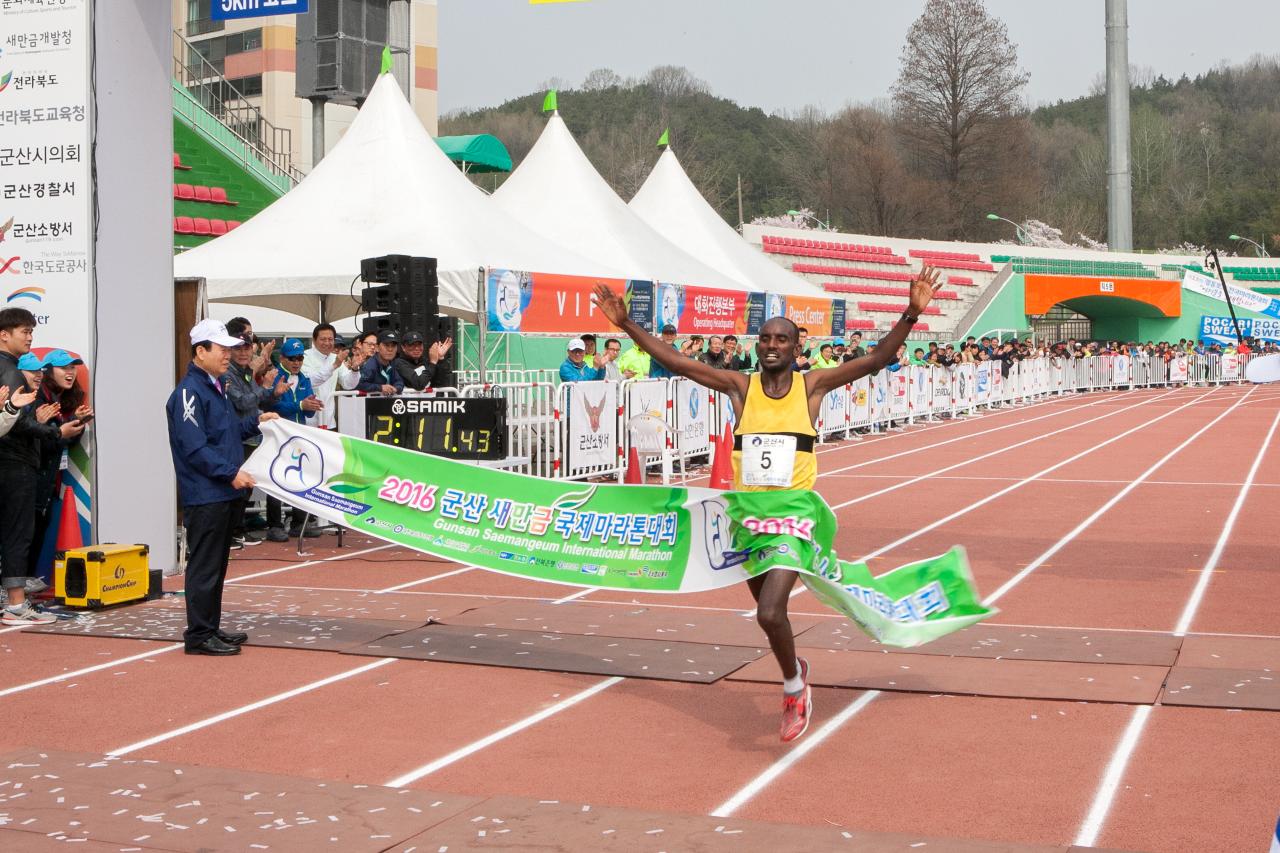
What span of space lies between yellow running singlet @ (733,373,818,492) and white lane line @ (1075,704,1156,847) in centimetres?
192

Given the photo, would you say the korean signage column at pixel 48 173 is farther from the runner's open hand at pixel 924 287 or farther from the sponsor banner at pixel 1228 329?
the sponsor banner at pixel 1228 329

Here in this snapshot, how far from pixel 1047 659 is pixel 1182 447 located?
744 inches

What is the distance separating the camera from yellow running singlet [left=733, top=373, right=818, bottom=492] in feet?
22.9

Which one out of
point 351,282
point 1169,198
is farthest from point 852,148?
point 351,282

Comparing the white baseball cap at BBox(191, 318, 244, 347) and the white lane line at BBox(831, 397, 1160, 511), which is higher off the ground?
the white baseball cap at BBox(191, 318, 244, 347)

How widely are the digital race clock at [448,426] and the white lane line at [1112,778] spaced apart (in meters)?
7.39

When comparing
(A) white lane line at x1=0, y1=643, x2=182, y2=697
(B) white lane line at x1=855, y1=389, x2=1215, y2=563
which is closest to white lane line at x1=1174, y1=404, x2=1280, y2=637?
(B) white lane line at x1=855, y1=389, x2=1215, y2=563

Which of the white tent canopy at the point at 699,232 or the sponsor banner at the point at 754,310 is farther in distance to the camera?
the white tent canopy at the point at 699,232

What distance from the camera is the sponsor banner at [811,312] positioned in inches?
1131

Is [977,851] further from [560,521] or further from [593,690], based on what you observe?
[560,521]

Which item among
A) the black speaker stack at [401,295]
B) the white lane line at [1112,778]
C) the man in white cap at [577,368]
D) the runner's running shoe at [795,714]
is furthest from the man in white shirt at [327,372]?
the white lane line at [1112,778]

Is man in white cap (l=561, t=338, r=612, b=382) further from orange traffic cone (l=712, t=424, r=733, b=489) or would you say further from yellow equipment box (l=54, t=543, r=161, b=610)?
yellow equipment box (l=54, t=543, r=161, b=610)

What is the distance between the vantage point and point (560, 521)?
8.62 meters

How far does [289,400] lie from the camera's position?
13.7 m
